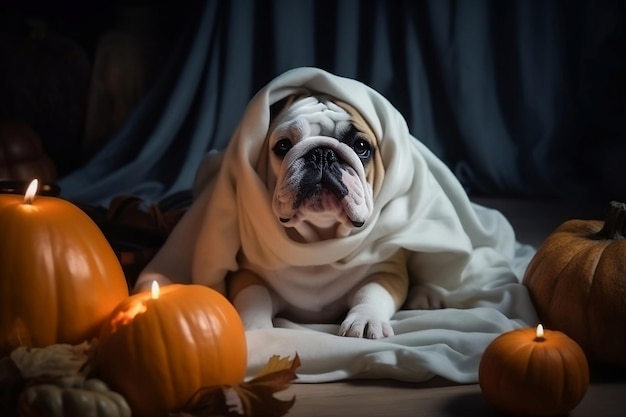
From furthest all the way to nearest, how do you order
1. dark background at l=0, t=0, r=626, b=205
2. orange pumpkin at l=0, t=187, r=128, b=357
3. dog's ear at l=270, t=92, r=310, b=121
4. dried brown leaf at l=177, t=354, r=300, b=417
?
dark background at l=0, t=0, r=626, b=205 → dog's ear at l=270, t=92, r=310, b=121 → orange pumpkin at l=0, t=187, r=128, b=357 → dried brown leaf at l=177, t=354, r=300, b=417

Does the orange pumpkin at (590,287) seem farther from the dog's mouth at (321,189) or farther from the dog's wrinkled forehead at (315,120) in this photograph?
the dog's wrinkled forehead at (315,120)

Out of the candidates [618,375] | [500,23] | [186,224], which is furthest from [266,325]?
[500,23]

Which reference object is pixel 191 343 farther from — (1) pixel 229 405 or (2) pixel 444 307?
(2) pixel 444 307

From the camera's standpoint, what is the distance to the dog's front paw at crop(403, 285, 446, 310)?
2215 mm

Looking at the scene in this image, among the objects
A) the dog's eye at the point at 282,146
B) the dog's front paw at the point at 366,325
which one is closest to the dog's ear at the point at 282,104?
the dog's eye at the point at 282,146

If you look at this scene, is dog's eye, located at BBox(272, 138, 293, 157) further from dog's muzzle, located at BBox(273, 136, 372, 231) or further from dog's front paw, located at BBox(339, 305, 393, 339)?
dog's front paw, located at BBox(339, 305, 393, 339)

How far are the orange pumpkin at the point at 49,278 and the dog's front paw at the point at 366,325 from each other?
1.55 feet

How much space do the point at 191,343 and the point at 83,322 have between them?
24cm

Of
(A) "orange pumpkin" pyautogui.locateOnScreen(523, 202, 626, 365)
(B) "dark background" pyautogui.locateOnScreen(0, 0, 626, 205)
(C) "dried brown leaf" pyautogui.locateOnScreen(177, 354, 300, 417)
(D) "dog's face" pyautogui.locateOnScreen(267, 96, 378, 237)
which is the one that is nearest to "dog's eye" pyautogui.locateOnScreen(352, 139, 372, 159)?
(D) "dog's face" pyautogui.locateOnScreen(267, 96, 378, 237)

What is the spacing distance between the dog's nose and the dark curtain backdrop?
1555mm

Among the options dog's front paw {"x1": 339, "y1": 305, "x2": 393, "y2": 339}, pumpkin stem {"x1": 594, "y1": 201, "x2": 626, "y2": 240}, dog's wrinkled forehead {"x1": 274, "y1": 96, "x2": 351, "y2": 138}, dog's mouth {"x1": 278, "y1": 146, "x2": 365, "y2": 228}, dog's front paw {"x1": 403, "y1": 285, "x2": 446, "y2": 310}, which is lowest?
dog's front paw {"x1": 403, "y1": 285, "x2": 446, "y2": 310}

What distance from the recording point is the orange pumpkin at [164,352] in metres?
1.60

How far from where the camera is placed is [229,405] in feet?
5.21

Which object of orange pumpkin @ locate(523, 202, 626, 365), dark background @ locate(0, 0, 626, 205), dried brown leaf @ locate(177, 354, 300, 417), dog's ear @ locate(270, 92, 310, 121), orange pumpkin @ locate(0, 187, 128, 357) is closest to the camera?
dried brown leaf @ locate(177, 354, 300, 417)
